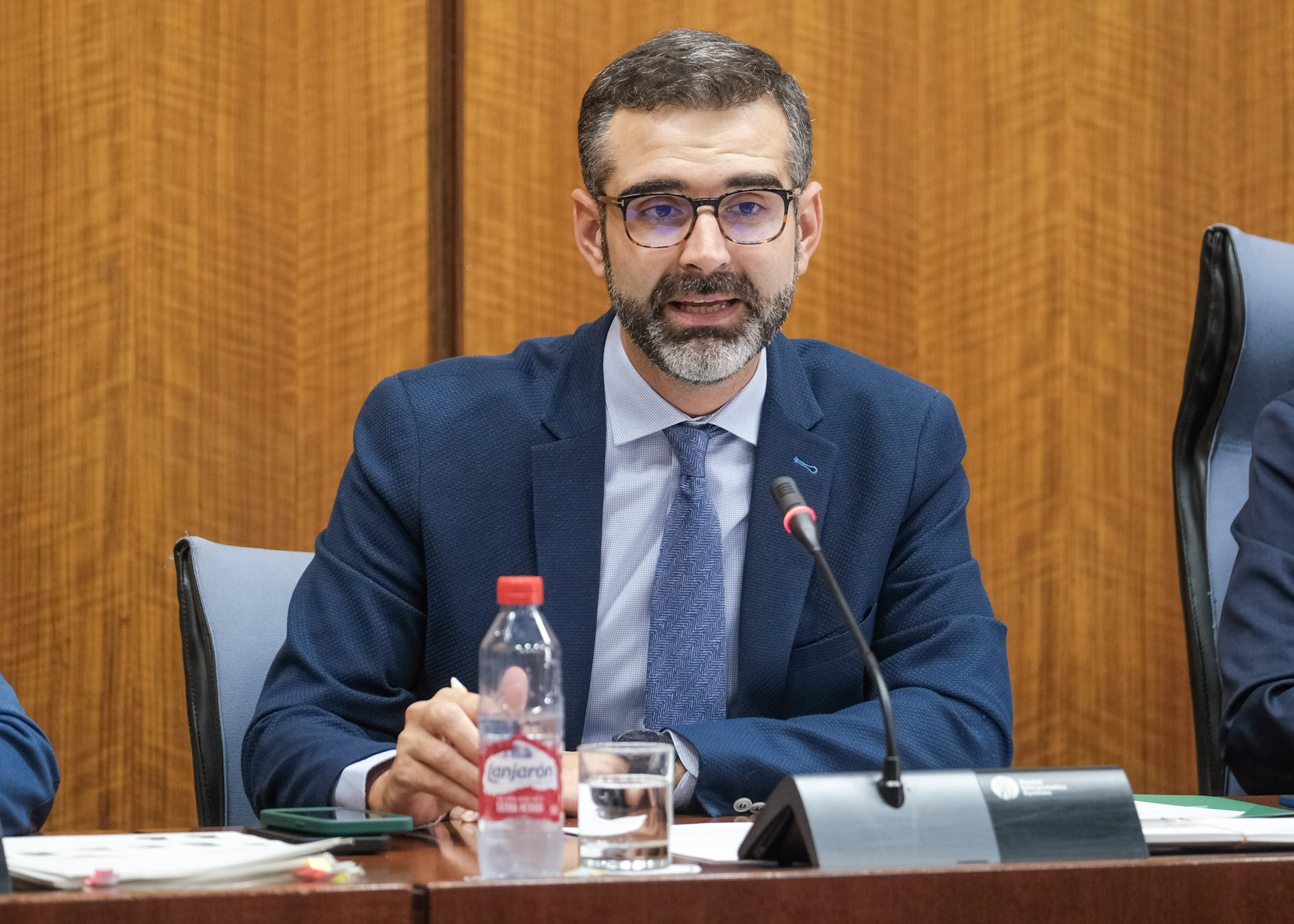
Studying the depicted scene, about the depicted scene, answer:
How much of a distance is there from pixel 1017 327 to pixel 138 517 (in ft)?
5.20

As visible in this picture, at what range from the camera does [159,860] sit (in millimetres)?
806

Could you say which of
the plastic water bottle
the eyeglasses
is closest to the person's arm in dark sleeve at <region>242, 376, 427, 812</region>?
the eyeglasses

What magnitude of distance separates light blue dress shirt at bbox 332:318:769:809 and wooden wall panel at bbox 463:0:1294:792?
811 mm

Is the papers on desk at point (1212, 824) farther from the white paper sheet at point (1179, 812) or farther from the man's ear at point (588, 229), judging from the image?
the man's ear at point (588, 229)

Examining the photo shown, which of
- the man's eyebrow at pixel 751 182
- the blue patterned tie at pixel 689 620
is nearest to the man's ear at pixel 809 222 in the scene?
the man's eyebrow at pixel 751 182

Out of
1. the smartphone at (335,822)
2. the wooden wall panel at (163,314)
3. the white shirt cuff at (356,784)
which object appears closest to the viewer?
the smartphone at (335,822)

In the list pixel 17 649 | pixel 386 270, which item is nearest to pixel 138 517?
pixel 17 649

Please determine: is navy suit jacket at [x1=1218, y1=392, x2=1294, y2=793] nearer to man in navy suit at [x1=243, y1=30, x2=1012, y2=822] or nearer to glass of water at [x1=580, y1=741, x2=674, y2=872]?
man in navy suit at [x1=243, y1=30, x2=1012, y2=822]

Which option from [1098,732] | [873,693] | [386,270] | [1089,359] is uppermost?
[386,270]

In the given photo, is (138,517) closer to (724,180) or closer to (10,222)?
(10,222)

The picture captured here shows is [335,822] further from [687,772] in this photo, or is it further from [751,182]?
[751,182]

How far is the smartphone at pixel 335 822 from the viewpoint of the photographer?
943mm

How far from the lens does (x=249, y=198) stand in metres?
2.26

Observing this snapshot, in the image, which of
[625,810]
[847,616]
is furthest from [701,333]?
[625,810]
